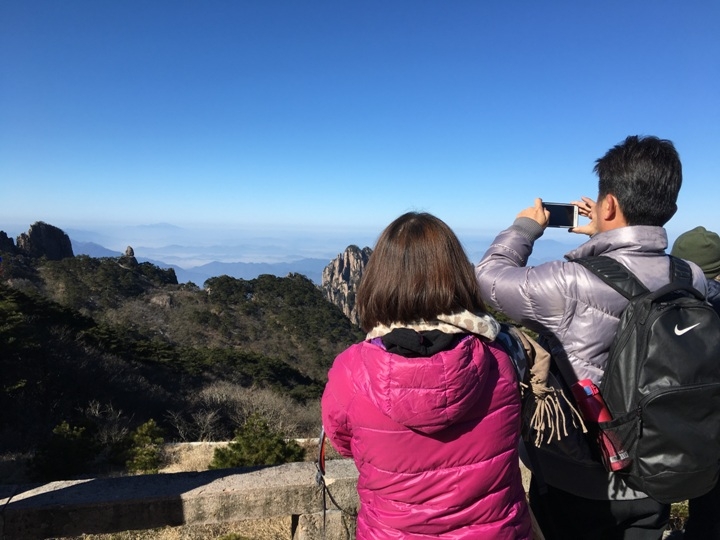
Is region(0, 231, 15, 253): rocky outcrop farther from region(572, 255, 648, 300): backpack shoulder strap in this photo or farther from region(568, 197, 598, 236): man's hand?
region(572, 255, 648, 300): backpack shoulder strap

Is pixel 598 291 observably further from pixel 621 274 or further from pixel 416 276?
pixel 416 276

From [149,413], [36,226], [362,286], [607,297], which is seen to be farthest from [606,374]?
[36,226]

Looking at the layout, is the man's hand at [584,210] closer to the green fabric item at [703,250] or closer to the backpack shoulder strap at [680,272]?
the backpack shoulder strap at [680,272]

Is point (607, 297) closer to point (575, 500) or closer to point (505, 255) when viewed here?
point (505, 255)

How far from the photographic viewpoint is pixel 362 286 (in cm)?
137

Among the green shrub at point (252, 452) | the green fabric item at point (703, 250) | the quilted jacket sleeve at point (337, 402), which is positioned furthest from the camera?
the green shrub at point (252, 452)

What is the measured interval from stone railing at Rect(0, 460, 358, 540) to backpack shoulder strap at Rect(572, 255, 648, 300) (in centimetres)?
136

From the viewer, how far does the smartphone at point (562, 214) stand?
6.18ft

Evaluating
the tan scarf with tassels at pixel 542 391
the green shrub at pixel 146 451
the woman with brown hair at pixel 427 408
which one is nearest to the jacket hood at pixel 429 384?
the woman with brown hair at pixel 427 408

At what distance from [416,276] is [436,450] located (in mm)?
475

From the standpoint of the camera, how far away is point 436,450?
52.2 inches

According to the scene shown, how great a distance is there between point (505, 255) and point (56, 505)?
1.96m

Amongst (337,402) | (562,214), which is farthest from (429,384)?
(562,214)

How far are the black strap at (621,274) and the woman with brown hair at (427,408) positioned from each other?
409 millimetres
